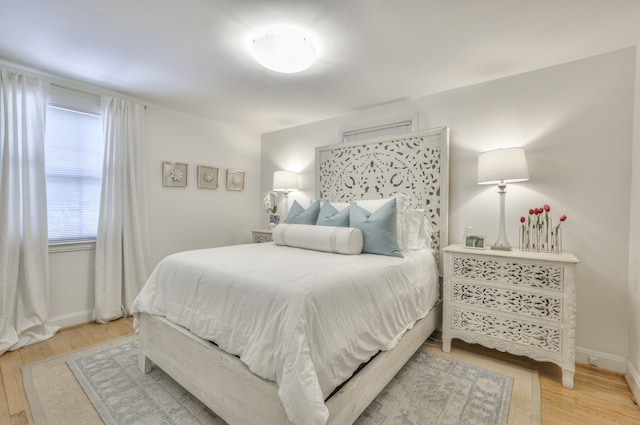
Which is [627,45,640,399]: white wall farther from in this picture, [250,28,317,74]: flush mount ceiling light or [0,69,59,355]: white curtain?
[0,69,59,355]: white curtain

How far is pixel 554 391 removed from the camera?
1.83 metres

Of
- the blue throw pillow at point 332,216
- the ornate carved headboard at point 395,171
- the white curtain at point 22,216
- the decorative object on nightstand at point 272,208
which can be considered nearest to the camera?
the white curtain at point 22,216

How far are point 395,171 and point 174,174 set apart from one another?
8.93 ft

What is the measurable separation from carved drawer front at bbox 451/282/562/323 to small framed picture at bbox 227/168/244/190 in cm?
323

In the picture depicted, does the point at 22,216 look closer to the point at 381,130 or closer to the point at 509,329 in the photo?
the point at 381,130

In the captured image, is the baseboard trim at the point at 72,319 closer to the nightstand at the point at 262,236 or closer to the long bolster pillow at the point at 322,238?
the nightstand at the point at 262,236

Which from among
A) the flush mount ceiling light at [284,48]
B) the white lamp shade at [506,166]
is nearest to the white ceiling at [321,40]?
the flush mount ceiling light at [284,48]

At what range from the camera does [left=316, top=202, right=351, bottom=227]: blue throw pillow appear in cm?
253

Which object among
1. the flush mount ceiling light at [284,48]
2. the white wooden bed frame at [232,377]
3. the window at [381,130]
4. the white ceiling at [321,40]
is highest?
the white ceiling at [321,40]

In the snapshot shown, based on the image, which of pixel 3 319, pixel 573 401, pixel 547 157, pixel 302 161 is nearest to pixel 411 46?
pixel 547 157

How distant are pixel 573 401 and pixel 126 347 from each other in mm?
3263

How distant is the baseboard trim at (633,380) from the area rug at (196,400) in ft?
1.71

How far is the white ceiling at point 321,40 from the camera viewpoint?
1.66 meters

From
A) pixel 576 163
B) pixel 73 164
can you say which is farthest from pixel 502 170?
pixel 73 164
